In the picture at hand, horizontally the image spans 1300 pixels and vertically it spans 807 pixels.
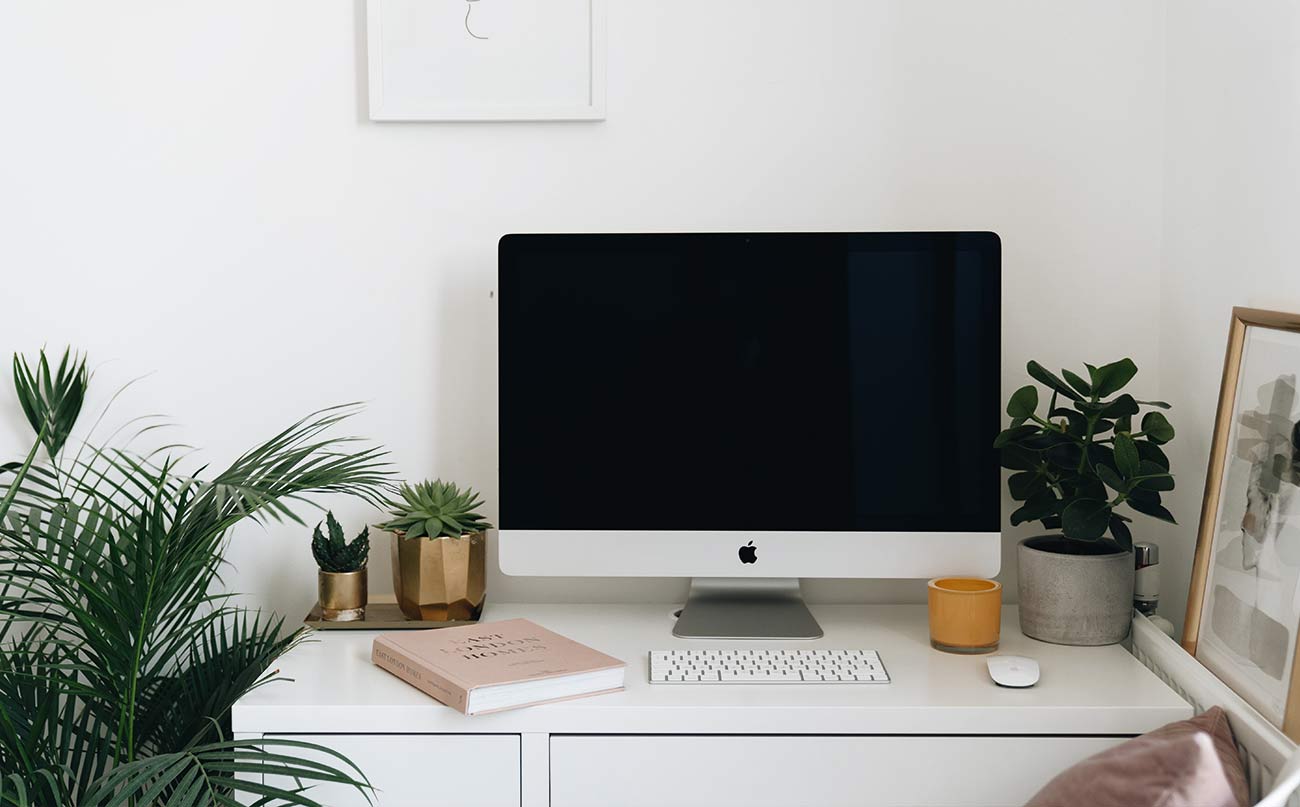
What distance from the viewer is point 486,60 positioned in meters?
1.76

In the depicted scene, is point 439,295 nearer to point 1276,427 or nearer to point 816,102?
point 816,102

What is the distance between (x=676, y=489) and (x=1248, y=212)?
830mm

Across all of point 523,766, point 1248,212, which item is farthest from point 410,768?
point 1248,212

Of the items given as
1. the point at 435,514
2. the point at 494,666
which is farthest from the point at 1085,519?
the point at 435,514

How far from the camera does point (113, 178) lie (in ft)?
5.86

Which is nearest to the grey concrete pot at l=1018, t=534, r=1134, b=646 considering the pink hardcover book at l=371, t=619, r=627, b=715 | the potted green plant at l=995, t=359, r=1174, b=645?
the potted green plant at l=995, t=359, r=1174, b=645

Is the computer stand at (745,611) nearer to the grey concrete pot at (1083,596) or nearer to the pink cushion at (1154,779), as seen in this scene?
the grey concrete pot at (1083,596)

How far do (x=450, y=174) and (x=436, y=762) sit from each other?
2.94 ft

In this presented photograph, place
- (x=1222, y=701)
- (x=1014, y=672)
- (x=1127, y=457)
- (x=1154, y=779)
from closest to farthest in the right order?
(x=1154, y=779) < (x=1222, y=701) < (x=1014, y=672) < (x=1127, y=457)

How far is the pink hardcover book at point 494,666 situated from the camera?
1.33 m

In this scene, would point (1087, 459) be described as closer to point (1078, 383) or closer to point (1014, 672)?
point (1078, 383)

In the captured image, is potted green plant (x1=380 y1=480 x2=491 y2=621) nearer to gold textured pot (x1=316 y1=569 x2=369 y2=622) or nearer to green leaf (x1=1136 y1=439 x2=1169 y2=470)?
gold textured pot (x1=316 y1=569 x2=369 y2=622)

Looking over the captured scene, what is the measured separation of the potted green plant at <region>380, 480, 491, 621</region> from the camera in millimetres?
1637

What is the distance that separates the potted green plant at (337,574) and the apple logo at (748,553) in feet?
1.81
